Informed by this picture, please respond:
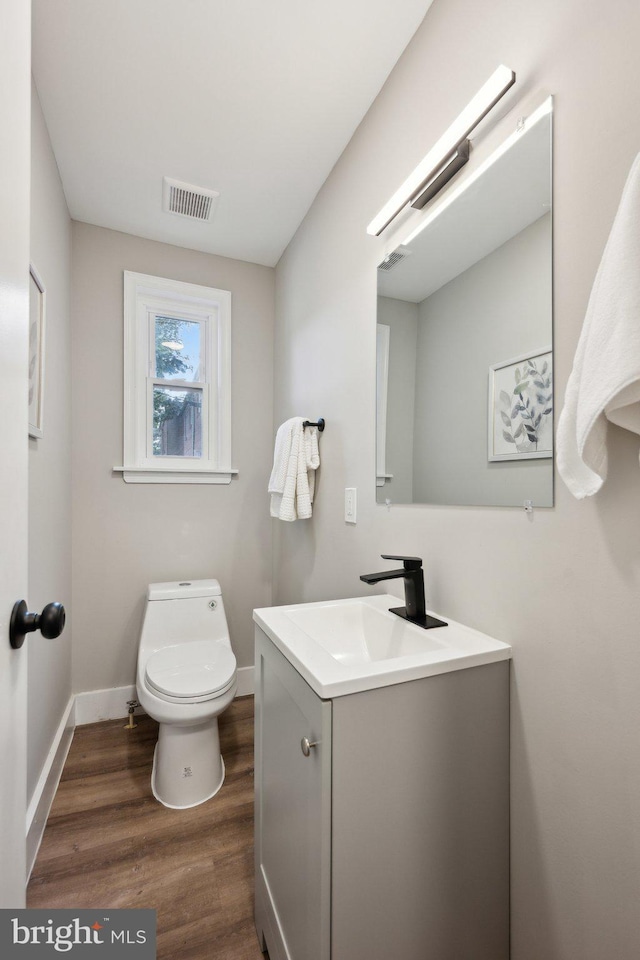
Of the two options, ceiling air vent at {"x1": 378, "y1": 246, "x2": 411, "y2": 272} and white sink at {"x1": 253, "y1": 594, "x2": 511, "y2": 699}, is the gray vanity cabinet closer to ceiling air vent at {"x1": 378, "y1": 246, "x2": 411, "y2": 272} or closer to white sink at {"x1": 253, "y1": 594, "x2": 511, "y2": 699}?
white sink at {"x1": 253, "y1": 594, "x2": 511, "y2": 699}

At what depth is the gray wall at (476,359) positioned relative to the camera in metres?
0.92

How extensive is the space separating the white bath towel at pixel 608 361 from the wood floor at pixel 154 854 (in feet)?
4.94

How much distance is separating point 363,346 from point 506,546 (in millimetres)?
919

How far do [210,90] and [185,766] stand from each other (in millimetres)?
2521

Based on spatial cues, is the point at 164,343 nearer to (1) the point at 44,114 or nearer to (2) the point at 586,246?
(1) the point at 44,114

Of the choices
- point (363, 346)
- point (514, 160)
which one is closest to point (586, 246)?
point (514, 160)

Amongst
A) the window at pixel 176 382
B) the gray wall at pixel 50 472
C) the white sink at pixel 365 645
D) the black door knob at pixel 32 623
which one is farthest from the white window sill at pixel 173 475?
the black door knob at pixel 32 623

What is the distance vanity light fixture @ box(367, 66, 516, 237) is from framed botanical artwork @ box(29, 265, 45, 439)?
3.92ft

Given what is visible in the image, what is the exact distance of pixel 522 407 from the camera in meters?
0.96

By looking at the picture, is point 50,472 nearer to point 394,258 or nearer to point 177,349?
point 177,349

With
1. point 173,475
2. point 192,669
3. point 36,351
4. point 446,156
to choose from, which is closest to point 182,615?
point 192,669

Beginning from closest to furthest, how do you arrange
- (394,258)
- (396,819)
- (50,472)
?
(396,819), (394,258), (50,472)

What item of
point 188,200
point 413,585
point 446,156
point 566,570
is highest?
point 188,200

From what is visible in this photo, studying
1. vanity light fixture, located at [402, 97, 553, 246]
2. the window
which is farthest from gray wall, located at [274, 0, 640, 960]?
the window
